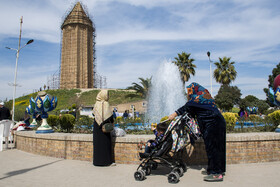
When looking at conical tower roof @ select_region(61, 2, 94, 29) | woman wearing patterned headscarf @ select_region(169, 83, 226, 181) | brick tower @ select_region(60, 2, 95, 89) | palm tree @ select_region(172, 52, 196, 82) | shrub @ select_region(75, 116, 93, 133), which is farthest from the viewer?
conical tower roof @ select_region(61, 2, 94, 29)

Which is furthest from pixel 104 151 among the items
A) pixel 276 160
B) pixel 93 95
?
pixel 93 95

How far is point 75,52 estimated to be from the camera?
201 ft

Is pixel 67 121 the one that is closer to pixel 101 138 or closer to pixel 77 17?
pixel 101 138

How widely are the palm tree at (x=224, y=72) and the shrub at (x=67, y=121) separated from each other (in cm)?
3235

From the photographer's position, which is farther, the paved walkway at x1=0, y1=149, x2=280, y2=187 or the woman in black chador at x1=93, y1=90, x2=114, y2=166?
the woman in black chador at x1=93, y1=90, x2=114, y2=166

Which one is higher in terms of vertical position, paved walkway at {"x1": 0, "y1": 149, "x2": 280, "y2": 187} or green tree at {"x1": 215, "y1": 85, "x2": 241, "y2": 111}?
green tree at {"x1": 215, "y1": 85, "x2": 241, "y2": 111}

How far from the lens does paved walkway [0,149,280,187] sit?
4.00 meters

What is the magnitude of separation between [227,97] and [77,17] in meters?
45.0

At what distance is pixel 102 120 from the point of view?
17.0 ft

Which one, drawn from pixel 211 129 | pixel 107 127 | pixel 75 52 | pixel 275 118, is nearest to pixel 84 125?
pixel 107 127

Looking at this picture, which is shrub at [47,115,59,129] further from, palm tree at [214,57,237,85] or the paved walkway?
palm tree at [214,57,237,85]

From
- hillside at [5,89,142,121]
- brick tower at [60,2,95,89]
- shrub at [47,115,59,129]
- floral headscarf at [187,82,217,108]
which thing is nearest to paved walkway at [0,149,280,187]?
floral headscarf at [187,82,217,108]

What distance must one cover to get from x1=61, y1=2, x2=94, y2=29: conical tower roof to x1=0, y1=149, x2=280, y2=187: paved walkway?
62248 mm

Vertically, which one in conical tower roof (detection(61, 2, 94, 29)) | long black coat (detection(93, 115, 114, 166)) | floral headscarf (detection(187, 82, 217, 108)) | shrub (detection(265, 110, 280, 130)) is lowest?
long black coat (detection(93, 115, 114, 166))
